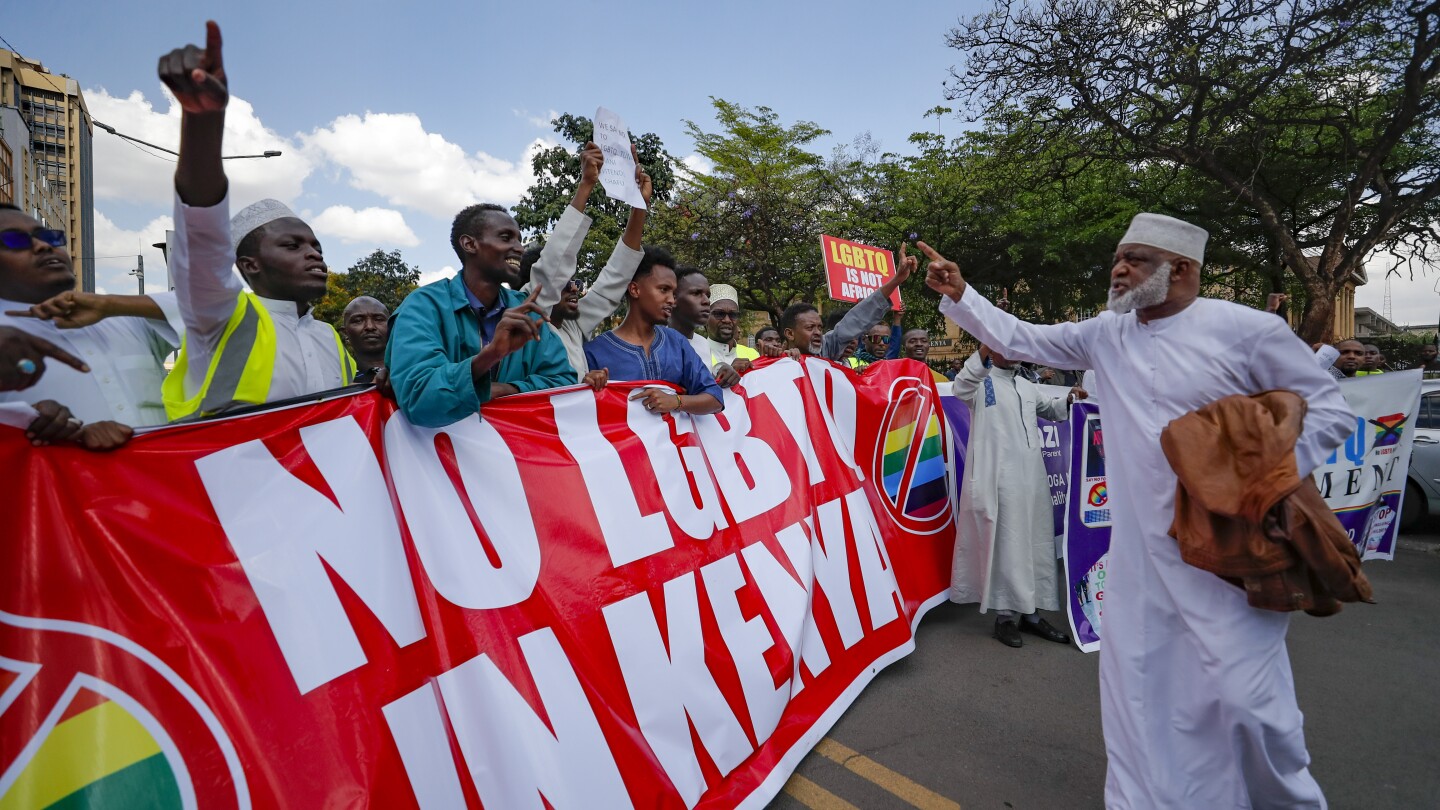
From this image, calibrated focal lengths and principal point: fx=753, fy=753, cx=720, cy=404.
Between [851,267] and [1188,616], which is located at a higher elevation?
[851,267]

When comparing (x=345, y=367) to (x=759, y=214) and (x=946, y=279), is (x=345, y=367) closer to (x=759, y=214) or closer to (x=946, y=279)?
(x=946, y=279)

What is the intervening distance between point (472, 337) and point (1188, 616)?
97.3 inches

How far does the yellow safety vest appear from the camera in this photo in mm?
2205

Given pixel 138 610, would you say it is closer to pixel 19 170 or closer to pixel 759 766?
pixel 759 766

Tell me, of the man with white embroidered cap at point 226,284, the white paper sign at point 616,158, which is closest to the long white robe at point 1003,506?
the white paper sign at point 616,158

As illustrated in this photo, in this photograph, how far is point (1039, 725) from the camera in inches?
129

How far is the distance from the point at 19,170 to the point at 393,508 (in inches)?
1991

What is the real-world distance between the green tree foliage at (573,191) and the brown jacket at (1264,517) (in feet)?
59.0

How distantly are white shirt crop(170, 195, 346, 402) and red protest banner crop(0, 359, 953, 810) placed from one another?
1.24 ft

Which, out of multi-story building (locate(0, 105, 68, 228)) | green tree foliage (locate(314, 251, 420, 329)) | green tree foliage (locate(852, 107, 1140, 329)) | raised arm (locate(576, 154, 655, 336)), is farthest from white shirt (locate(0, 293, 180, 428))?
multi-story building (locate(0, 105, 68, 228))

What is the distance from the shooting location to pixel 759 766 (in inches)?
107

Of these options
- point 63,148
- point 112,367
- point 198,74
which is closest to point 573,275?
point 112,367

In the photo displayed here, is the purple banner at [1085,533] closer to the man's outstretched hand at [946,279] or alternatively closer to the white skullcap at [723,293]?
the man's outstretched hand at [946,279]

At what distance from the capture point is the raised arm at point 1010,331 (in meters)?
2.93
